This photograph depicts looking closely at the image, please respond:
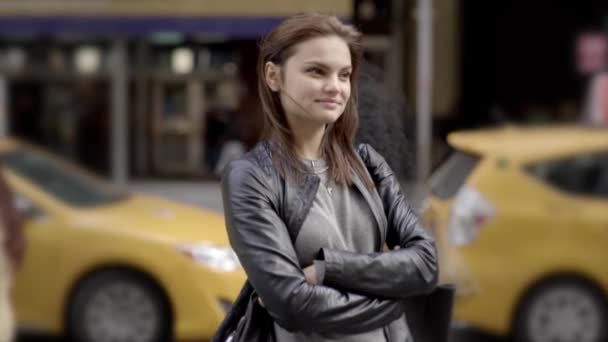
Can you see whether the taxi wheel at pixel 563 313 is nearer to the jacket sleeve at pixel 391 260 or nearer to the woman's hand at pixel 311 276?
the jacket sleeve at pixel 391 260

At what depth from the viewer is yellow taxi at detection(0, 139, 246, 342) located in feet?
18.4

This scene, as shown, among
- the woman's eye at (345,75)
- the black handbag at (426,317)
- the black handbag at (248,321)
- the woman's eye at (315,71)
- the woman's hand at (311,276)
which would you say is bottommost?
the black handbag at (426,317)

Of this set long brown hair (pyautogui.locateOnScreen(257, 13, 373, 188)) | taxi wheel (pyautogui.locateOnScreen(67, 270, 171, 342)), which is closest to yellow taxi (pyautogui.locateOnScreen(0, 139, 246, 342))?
taxi wheel (pyautogui.locateOnScreen(67, 270, 171, 342))

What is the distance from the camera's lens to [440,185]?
302 centimetres

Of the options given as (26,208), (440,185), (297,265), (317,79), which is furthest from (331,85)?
(26,208)

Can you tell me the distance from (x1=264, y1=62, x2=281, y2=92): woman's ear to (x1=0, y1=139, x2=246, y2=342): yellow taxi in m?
3.71

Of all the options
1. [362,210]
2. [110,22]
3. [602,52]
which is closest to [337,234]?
[362,210]

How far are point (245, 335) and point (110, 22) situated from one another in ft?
42.7

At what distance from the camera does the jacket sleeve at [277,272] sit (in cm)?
174

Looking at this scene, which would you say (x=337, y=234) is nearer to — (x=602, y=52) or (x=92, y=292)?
(x=92, y=292)

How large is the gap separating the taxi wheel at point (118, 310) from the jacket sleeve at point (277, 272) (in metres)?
4.11

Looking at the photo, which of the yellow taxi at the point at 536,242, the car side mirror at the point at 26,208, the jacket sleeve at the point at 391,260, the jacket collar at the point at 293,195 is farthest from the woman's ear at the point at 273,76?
the car side mirror at the point at 26,208

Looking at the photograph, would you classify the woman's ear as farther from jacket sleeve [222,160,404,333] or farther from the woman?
jacket sleeve [222,160,404,333]

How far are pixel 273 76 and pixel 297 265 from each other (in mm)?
365
